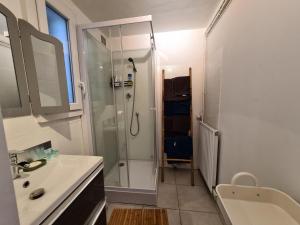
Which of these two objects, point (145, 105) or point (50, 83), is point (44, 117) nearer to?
point (50, 83)

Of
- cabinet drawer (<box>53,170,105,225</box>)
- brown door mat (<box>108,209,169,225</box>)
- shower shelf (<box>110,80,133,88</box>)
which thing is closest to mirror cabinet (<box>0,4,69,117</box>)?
cabinet drawer (<box>53,170,105,225</box>)

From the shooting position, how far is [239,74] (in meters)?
1.23

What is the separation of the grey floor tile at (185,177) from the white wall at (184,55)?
3.31 ft

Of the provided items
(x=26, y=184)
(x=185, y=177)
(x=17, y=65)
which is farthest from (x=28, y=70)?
(x=185, y=177)

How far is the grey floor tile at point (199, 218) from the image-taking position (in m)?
1.48

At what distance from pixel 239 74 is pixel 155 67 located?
4.16ft

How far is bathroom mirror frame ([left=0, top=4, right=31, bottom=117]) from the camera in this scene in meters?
0.90

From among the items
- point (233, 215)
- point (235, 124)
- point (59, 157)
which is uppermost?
point (235, 124)

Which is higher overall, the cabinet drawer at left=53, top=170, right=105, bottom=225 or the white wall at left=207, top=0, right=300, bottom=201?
the white wall at left=207, top=0, right=300, bottom=201

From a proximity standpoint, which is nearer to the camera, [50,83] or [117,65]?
Result: [50,83]

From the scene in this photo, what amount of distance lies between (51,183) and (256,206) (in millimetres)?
1122

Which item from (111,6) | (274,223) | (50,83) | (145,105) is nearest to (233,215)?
(274,223)

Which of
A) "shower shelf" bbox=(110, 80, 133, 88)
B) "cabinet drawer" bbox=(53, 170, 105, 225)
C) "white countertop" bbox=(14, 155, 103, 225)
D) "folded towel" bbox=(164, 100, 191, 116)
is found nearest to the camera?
"white countertop" bbox=(14, 155, 103, 225)

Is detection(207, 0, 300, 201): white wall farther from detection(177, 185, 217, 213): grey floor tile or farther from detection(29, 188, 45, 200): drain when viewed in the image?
detection(29, 188, 45, 200): drain
